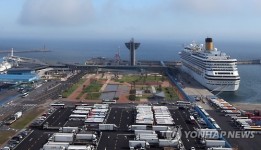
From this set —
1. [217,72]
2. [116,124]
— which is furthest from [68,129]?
[217,72]

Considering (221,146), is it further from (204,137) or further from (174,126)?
(174,126)

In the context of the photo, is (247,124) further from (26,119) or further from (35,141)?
(26,119)

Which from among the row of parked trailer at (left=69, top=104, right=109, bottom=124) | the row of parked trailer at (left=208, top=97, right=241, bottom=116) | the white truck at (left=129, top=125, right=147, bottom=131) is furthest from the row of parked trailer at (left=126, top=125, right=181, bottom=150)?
the row of parked trailer at (left=208, top=97, right=241, bottom=116)

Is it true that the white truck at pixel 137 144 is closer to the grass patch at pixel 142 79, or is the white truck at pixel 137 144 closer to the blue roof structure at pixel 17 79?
the blue roof structure at pixel 17 79

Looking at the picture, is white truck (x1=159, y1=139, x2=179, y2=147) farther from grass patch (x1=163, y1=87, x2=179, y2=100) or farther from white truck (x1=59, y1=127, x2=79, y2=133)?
grass patch (x1=163, y1=87, x2=179, y2=100)

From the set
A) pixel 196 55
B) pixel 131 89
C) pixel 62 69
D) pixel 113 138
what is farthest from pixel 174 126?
pixel 62 69
